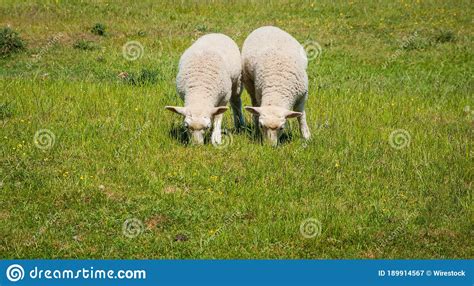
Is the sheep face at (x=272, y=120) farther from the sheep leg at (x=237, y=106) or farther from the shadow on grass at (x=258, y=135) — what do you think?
the sheep leg at (x=237, y=106)

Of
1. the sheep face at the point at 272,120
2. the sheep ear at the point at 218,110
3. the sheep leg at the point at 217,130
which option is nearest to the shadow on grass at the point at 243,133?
the sheep leg at the point at 217,130

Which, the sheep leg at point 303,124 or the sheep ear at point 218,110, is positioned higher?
the sheep leg at point 303,124

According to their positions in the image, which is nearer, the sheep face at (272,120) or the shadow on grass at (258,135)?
the sheep face at (272,120)

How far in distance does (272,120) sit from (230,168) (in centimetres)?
107

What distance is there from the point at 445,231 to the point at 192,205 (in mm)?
2886

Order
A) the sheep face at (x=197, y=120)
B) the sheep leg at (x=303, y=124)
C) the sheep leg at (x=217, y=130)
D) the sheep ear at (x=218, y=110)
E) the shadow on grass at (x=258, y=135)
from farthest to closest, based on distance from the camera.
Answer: the sheep leg at (x=303, y=124)
the shadow on grass at (x=258, y=135)
the sheep leg at (x=217, y=130)
the sheep ear at (x=218, y=110)
the sheep face at (x=197, y=120)

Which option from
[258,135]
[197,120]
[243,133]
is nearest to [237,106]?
[243,133]

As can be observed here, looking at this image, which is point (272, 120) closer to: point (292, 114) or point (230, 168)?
point (292, 114)

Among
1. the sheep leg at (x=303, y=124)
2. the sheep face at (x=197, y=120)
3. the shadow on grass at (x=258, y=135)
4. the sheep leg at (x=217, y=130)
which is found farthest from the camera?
the sheep leg at (x=303, y=124)

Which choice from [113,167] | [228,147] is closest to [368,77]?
[228,147]

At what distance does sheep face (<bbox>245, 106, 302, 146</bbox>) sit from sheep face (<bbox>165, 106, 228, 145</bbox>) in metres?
0.52

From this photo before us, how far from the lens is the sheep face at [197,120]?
10.6 m

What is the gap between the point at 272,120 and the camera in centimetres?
1063

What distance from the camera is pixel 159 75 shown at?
51.9ft
